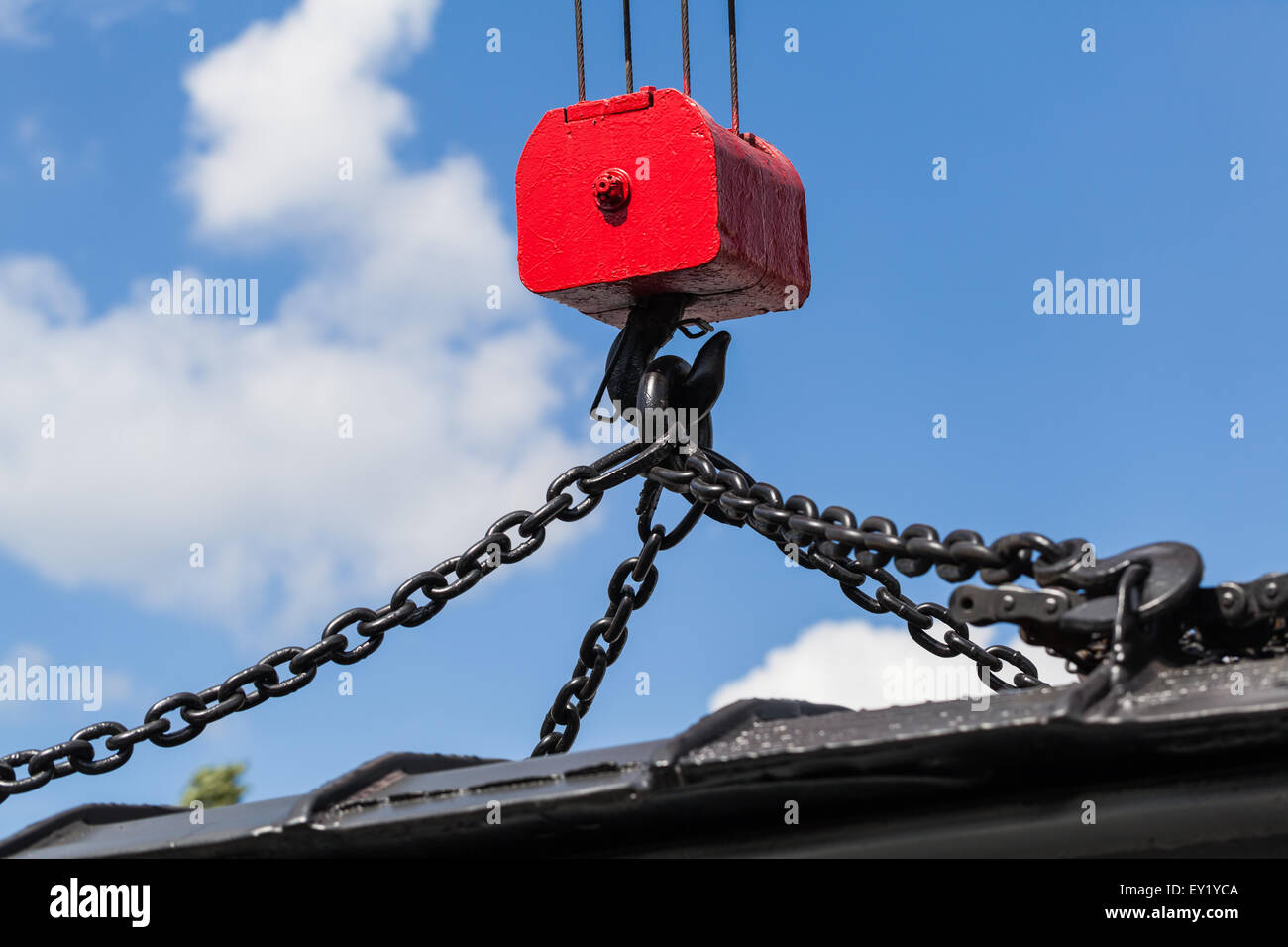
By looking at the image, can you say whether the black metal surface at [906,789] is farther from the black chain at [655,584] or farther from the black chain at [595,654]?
the black chain at [595,654]

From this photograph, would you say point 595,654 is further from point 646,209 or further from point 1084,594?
point 1084,594

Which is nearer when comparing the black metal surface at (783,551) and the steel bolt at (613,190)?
the black metal surface at (783,551)

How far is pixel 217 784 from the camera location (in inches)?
655

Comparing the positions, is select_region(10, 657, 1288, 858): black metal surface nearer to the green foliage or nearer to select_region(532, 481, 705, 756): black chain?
select_region(532, 481, 705, 756): black chain

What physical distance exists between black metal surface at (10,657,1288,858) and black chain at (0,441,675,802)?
86 centimetres

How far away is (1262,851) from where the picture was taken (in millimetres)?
1906

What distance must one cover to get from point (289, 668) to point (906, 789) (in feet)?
5.13

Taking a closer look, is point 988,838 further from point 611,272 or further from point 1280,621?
point 611,272

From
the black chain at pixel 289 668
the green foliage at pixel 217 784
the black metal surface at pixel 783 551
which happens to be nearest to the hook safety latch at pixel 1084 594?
the black metal surface at pixel 783 551

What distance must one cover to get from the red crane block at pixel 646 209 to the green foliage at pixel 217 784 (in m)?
13.8

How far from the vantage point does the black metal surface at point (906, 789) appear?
1.85m
